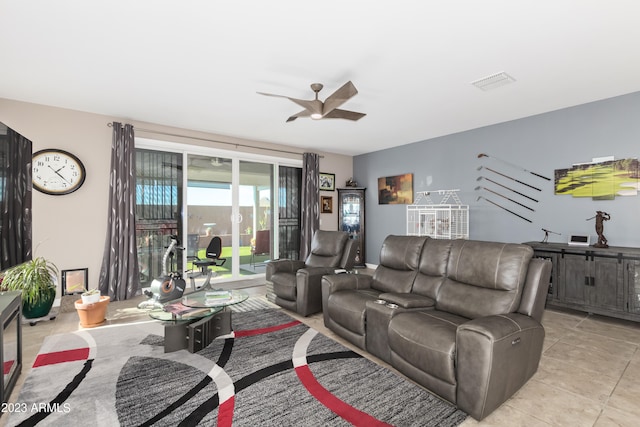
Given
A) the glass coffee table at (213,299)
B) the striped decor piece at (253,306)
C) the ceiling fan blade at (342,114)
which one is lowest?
the striped decor piece at (253,306)

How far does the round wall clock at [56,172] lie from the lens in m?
3.89

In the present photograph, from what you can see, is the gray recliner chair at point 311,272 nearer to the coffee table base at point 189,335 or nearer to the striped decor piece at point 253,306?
the striped decor piece at point 253,306

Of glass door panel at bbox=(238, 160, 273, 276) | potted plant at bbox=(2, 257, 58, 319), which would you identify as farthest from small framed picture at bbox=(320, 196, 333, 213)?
potted plant at bbox=(2, 257, 58, 319)

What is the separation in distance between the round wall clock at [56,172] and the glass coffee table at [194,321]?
2.57 metres

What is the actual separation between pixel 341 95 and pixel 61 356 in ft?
10.9

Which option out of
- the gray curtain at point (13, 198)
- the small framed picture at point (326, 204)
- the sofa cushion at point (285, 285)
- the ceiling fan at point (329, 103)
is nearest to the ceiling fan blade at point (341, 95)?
the ceiling fan at point (329, 103)

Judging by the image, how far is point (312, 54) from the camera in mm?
2717

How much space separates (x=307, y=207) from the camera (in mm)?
6305

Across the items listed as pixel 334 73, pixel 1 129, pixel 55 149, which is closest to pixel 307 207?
pixel 334 73

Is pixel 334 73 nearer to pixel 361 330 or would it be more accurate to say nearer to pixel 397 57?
pixel 397 57

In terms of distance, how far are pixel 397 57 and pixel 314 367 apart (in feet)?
9.02

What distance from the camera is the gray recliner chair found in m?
3.56

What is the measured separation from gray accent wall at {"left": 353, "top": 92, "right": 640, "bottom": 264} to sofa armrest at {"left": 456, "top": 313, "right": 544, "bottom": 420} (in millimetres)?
2960

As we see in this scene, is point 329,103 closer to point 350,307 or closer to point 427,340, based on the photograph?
point 350,307
